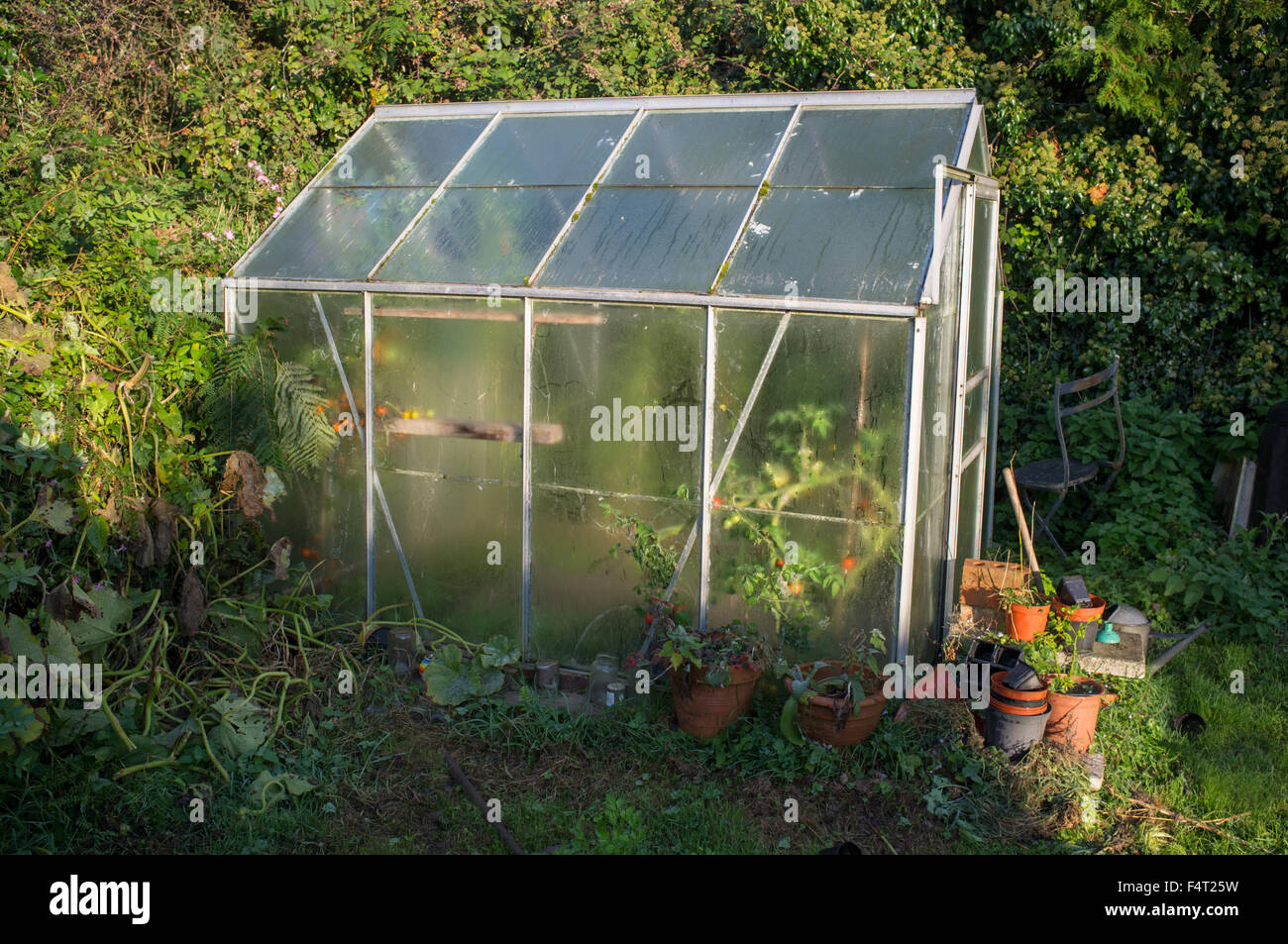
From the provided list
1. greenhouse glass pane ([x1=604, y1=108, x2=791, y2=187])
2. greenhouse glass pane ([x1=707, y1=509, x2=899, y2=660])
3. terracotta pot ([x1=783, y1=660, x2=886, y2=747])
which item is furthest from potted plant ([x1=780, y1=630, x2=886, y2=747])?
greenhouse glass pane ([x1=604, y1=108, x2=791, y2=187])

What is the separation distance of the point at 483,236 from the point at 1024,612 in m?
3.61

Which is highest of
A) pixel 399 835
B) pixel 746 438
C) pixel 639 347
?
pixel 639 347

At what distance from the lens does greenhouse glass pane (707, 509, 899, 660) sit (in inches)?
196

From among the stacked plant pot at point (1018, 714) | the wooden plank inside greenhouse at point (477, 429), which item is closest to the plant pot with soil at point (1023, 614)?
the stacked plant pot at point (1018, 714)

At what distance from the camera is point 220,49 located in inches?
331

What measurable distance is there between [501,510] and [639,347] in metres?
1.20

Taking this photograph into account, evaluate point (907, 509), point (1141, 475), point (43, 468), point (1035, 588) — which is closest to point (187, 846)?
point (43, 468)

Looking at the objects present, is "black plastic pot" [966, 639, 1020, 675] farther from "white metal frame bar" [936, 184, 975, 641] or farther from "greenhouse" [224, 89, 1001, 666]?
"white metal frame bar" [936, 184, 975, 641]

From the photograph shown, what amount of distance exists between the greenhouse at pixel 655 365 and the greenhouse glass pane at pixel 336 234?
0.07ft

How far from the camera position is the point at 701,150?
6.10m

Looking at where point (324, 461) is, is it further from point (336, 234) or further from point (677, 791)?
point (677, 791)

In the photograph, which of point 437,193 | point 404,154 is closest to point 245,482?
point 437,193

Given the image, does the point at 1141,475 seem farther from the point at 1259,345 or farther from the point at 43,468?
the point at 43,468

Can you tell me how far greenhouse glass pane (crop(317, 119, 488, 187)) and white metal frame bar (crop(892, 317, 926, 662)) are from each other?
332 cm
